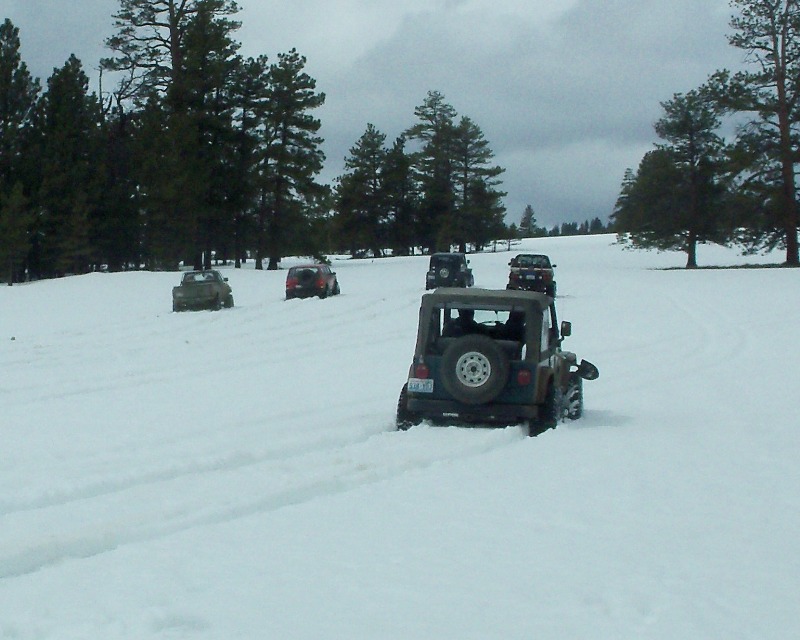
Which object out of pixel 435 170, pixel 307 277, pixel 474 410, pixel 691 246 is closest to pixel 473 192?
pixel 435 170

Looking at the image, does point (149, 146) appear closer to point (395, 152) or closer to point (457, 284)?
point (457, 284)

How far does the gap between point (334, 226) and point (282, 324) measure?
64608 mm

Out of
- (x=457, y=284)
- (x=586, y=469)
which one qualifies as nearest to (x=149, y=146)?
(x=457, y=284)

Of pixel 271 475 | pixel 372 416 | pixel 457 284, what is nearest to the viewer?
pixel 271 475

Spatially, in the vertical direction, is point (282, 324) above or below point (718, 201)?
below

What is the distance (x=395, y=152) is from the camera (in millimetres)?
90562

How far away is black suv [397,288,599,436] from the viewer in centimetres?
1070

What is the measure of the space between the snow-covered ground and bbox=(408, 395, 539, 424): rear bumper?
171 mm

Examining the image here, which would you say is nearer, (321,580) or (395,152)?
(321,580)

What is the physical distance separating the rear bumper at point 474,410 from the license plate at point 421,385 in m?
0.09

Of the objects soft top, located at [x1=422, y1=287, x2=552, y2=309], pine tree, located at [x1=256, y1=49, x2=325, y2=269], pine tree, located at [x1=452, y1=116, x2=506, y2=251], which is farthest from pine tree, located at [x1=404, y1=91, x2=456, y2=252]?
soft top, located at [x1=422, y1=287, x2=552, y2=309]

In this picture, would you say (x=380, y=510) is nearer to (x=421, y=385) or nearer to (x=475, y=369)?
(x=475, y=369)

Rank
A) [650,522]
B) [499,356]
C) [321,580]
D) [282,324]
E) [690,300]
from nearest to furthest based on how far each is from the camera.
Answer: [321,580] < [650,522] < [499,356] < [282,324] < [690,300]

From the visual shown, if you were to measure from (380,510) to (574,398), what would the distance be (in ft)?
17.4
